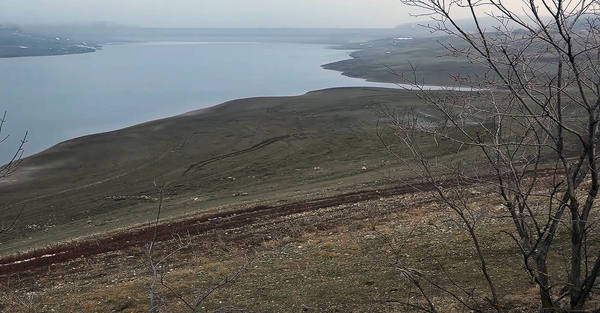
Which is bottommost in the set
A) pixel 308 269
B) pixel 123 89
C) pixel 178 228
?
pixel 123 89

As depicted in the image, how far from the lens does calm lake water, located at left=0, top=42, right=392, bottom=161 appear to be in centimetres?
5291

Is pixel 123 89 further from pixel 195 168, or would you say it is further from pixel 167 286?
pixel 167 286

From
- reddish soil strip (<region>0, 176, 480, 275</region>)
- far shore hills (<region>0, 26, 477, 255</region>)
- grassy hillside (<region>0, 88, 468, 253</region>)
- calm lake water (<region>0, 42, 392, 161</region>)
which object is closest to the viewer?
reddish soil strip (<region>0, 176, 480, 275</region>)

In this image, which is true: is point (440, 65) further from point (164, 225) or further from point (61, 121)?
point (164, 225)

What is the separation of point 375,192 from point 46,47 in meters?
190

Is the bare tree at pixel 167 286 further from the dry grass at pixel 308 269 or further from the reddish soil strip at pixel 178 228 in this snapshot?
the reddish soil strip at pixel 178 228

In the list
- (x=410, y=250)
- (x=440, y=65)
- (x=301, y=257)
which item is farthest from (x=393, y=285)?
(x=440, y=65)

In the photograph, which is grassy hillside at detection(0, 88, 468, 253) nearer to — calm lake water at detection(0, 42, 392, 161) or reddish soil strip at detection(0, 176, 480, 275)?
reddish soil strip at detection(0, 176, 480, 275)

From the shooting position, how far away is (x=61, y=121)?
54312 millimetres

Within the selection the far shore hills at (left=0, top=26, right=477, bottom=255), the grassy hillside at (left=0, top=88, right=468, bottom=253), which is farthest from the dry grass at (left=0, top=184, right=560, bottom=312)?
the far shore hills at (left=0, top=26, right=477, bottom=255)

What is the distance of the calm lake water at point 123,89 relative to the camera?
52906 millimetres

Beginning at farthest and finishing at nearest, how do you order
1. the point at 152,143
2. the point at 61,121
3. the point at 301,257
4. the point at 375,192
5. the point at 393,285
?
the point at 61,121 < the point at 152,143 < the point at 375,192 < the point at 301,257 < the point at 393,285

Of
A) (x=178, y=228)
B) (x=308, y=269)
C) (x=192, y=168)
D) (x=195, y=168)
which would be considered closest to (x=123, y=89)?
(x=192, y=168)

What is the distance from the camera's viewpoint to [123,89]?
7919cm
